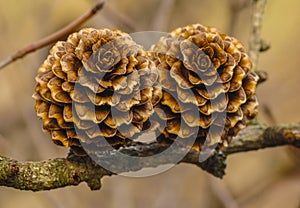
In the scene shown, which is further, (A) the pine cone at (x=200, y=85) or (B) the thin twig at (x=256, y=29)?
(B) the thin twig at (x=256, y=29)

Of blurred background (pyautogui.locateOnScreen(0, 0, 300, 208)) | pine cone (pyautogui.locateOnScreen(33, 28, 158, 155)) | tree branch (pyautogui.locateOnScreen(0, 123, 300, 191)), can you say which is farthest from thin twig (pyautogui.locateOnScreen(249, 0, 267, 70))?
blurred background (pyautogui.locateOnScreen(0, 0, 300, 208))

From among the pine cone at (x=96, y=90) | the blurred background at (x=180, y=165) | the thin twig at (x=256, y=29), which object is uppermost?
the blurred background at (x=180, y=165)

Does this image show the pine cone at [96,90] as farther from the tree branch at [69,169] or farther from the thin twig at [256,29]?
the thin twig at [256,29]

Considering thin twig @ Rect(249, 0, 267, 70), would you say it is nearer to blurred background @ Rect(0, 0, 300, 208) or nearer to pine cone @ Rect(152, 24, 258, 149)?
pine cone @ Rect(152, 24, 258, 149)

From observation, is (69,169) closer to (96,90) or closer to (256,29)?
(96,90)

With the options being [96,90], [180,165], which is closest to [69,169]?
[96,90]

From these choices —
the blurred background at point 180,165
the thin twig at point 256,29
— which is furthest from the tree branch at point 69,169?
the blurred background at point 180,165

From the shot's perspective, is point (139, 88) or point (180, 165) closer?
point (139, 88)
